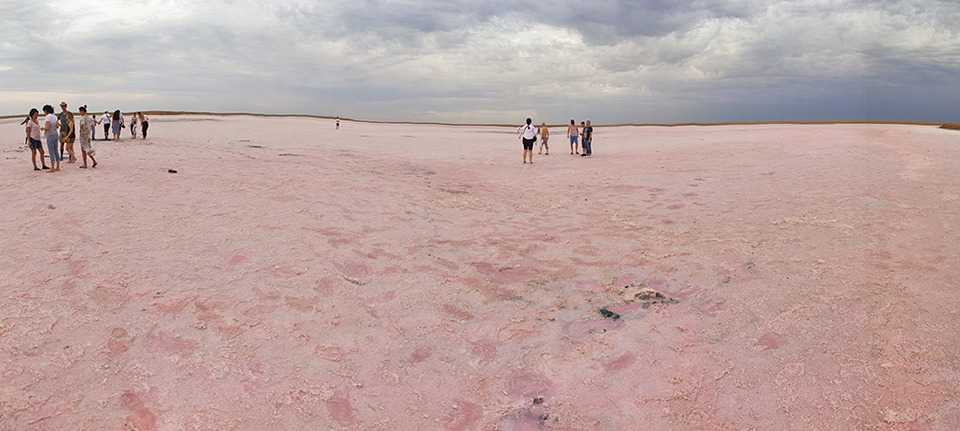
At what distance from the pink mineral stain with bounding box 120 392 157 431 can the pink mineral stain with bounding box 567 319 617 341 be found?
3809mm

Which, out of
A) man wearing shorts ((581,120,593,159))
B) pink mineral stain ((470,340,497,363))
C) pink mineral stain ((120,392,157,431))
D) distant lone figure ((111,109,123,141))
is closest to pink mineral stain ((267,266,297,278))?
pink mineral stain ((120,392,157,431))

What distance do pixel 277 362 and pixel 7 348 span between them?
246 cm

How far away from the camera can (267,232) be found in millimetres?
7680

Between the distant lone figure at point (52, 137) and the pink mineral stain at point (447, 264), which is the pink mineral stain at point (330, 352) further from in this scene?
the distant lone figure at point (52, 137)

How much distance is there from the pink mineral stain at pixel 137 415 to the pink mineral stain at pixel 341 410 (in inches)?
51.4

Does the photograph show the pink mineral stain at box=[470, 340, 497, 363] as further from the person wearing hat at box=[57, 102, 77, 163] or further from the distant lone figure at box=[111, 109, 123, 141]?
the distant lone figure at box=[111, 109, 123, 141]

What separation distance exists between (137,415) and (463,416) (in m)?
2.59

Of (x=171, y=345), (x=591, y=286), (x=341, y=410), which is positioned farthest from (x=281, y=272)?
(x=591, y=286)

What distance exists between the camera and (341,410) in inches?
155

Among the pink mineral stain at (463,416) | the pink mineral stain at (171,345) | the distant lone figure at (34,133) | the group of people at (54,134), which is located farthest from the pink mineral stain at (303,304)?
the distant lone figure at (34,133)

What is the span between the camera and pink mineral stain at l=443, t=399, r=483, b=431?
380cm

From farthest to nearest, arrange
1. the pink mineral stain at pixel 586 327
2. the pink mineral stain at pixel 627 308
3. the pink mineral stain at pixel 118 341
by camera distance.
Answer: the pink mineral stain at pixel 627 308, the pink mineral stain at pixel 586 327, the pink mineral stain at pixel 118 341

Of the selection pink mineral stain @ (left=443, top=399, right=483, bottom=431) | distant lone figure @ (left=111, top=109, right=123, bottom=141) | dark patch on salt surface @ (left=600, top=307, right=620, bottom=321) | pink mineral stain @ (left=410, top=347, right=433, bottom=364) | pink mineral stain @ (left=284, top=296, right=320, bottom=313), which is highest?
distant lone figure @ (left=111, top=109, right=123, bottom=141)

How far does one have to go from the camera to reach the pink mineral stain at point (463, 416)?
3797mm
